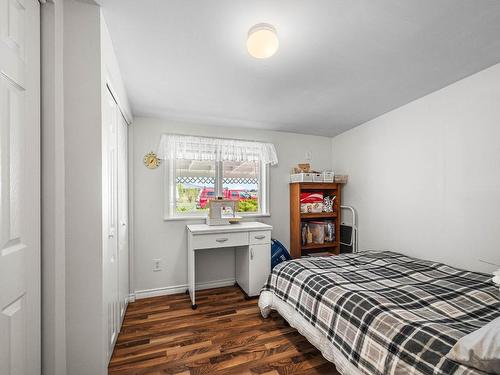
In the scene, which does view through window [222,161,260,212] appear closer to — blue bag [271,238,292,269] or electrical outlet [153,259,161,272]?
blue bag [271,238,292,269]

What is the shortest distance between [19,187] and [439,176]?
3116mm

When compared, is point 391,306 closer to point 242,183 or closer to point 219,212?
point 219,212


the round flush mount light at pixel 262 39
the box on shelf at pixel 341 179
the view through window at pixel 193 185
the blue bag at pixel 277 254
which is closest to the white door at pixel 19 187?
the round flush mount light at pixel 262 39

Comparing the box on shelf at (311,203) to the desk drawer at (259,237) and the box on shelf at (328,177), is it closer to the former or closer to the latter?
the box on shelf at (328,177)

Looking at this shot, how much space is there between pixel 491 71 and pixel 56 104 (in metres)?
3.05

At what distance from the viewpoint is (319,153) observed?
3697 millimetres

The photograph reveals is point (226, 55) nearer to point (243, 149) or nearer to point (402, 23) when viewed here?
point (402, 23)

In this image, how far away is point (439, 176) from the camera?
87.6 inches

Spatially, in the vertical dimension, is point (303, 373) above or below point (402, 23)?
below

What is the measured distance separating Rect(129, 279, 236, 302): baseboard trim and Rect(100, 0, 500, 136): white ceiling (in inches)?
86.1

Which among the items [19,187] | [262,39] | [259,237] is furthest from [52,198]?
[259,237]

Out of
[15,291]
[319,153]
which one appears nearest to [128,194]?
[15,291]

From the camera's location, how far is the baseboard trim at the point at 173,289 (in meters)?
2.75

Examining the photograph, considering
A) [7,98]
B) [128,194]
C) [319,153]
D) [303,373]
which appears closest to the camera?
[7,98]
